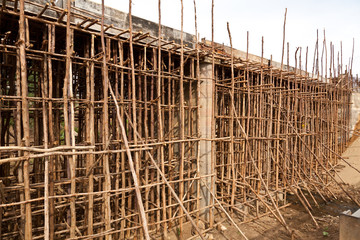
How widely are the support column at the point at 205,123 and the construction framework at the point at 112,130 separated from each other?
0.05 m

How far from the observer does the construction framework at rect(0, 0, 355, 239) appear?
454 cm

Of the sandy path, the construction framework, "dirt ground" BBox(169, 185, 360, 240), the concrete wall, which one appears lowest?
"dirt ground" BBox(169, 185, 360, 240)

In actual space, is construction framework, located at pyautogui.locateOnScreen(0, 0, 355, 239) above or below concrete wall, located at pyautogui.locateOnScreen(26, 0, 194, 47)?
below

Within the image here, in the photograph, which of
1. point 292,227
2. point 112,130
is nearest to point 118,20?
point 112,130

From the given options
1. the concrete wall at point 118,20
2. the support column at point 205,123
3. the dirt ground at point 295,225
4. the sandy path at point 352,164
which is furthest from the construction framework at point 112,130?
the sandy path at point 352,164

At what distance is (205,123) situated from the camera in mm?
7391

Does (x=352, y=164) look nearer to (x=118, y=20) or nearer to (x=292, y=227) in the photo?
(x=292, y=227)

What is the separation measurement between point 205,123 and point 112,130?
293 centimetres

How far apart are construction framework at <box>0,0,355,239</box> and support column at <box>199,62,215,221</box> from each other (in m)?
0.05

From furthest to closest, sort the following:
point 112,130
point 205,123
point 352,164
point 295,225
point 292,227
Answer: point 352,164 → point 295,225 → point 292,227 → point 205,123 → point 112,130

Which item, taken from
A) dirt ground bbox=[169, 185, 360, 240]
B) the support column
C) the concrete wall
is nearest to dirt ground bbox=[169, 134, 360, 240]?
dirt ground bbox=[169, 185, 360, 240]

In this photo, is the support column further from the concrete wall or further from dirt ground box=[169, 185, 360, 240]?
the concrete wall

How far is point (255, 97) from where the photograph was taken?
9141mm

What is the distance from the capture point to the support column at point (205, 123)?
7.36 metres
